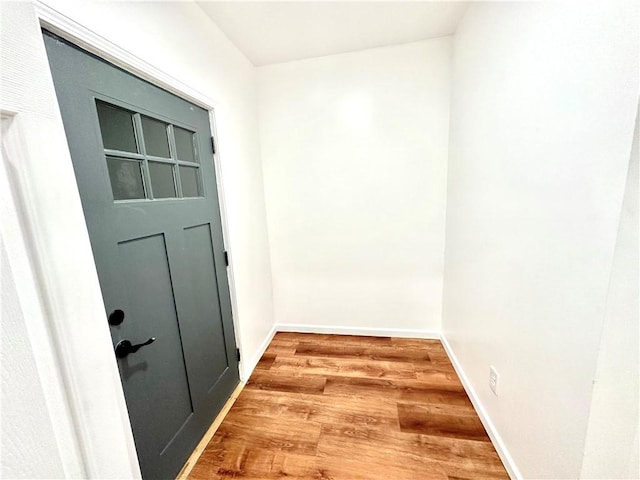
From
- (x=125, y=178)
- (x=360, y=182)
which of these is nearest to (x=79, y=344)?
(x=125, y=178)

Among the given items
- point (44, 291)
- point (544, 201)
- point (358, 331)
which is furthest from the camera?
point (358, 331)

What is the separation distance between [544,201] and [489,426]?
139 centimetres

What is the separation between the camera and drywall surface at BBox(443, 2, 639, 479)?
0.77m

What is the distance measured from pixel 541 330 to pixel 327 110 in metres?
2.25

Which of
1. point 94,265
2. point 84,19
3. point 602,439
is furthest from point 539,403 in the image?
point 84,19

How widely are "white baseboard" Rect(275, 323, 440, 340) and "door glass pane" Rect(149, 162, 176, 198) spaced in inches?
77.8

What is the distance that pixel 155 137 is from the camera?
1283 mm

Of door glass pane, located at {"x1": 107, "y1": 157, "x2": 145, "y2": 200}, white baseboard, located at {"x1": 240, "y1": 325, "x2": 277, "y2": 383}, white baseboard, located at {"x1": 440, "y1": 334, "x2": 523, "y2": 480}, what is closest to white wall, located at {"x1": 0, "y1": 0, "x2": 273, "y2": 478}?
door glass pane, located at {"x1": 107, "y1": 157, "x2": 145, "y2": 200}

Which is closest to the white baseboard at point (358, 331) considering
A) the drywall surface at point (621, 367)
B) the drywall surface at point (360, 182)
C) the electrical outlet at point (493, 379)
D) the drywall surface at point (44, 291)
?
the drywall surface at point (360, 182)

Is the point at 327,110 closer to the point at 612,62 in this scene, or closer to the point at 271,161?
the point at 271,161

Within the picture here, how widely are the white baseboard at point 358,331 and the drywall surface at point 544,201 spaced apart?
2.58ft

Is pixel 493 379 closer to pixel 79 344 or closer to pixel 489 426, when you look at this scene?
pixel 489 426

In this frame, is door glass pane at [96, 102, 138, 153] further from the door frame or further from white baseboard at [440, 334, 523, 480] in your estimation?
white baseboard at [440, 334, 523, 480]

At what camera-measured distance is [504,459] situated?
1333mm
